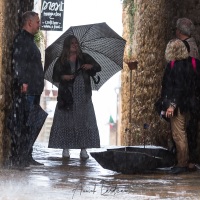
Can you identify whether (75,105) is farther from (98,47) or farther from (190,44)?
(190,44)

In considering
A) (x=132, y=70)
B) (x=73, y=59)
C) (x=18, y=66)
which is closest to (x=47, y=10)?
(x=132, y=70)

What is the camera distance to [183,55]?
311 inches

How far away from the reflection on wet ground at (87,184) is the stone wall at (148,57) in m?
1.66

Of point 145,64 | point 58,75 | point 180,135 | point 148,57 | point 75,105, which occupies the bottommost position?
point 180,135

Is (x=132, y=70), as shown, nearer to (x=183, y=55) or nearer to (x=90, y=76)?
(x=90, y=76)

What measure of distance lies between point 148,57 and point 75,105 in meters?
2.29

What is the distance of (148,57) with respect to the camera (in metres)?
11.7

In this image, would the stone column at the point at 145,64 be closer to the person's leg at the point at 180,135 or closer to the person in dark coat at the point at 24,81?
the person's leg at the point at 180,135

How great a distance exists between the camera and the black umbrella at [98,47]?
10055 mm

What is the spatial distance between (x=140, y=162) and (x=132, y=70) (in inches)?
231

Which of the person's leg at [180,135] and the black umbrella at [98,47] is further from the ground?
the black umbrella at [98,47]

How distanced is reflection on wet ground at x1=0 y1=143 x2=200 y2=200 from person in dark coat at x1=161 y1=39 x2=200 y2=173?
1.28 feet

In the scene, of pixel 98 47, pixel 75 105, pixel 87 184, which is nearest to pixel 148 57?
pixel 98 47

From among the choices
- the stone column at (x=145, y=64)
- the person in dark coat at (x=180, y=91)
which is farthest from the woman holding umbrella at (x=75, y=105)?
the person in dark coat at (x=180, y=91)
